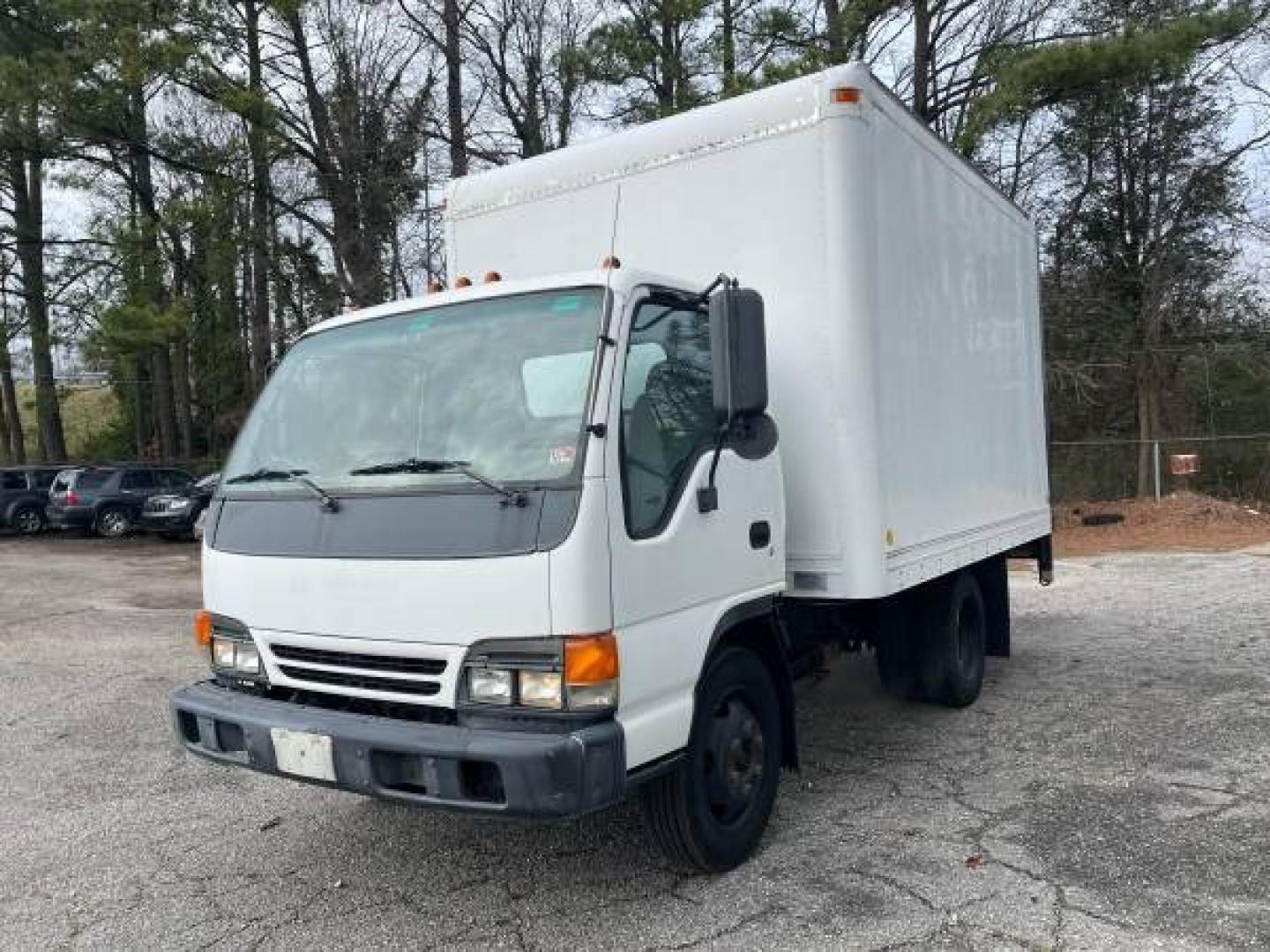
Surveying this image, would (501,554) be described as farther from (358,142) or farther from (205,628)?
(358,142)

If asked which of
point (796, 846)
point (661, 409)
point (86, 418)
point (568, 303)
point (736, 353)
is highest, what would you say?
point (86, 418)

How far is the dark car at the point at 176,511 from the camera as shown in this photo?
72.2 ft

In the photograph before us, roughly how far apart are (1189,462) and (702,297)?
19.3 meters

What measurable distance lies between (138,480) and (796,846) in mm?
23761

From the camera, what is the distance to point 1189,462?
66.1 feet

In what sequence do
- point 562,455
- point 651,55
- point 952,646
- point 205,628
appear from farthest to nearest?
point 651,55 < point 952,646 < point 205,628 < point 562,455

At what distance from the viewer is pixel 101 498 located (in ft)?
78.3

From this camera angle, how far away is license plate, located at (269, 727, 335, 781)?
3441 millimetres

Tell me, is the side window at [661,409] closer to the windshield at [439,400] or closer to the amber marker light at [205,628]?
the windshield at [439,400]

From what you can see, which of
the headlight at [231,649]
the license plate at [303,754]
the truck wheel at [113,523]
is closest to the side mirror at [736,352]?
the license plate at [303,754]

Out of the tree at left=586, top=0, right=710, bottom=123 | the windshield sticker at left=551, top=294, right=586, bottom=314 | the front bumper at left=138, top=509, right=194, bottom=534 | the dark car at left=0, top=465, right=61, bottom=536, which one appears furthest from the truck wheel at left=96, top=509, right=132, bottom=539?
the windshield sticker at left=551, top=294, right=586, bottom=314

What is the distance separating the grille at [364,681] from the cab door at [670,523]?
2.17 feet

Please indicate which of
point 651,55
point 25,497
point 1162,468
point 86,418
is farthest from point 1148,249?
point 86,418

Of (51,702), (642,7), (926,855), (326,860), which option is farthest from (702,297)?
(642,7)
